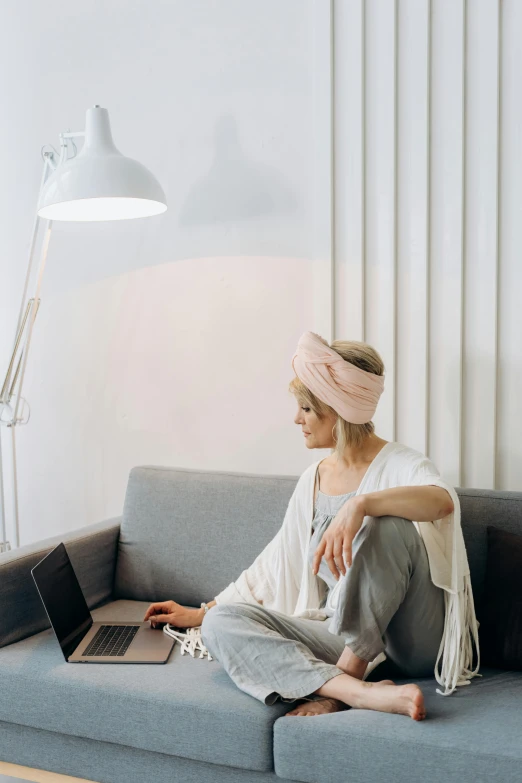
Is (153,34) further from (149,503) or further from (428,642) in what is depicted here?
(428,642)

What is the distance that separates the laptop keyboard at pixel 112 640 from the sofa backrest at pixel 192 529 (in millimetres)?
246

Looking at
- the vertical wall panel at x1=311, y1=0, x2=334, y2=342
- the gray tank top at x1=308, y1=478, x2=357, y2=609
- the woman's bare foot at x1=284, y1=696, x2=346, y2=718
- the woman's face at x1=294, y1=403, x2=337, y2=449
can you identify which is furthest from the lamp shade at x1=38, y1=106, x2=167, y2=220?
the woman's bare foot at x1=284, y1=696, x2=346, y2=718

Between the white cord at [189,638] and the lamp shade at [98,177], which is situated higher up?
the lamp shade at [98,177]

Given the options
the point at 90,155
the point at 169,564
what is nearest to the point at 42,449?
the point at 169,564

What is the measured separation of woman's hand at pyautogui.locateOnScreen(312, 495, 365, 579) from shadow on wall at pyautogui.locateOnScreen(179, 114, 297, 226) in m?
1.16

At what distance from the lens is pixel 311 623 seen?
75.9 inches

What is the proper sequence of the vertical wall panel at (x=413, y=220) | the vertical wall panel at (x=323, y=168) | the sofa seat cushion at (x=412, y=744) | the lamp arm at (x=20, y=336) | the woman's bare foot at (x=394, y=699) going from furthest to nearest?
the lamp arm at (x=20, y=336) < the vertical wall panel at (x=323, y=168) < the vertical wall panel at (x=413, y=220) < the woman's bare foot at (x=394, y=699) < the sofa seat cushion at (x=412, y=744)

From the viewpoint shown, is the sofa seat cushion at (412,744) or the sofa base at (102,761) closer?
the sofa seat cushion at (412,744)

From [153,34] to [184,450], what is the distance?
54.4 inches

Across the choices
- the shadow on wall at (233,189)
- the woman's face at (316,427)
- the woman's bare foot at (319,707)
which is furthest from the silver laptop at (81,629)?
the shadow on wall at (233,189)

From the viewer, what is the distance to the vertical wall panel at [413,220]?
2.28 meters

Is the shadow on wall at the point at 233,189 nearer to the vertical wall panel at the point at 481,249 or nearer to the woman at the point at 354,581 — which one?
the vertical wall panel at the point at 481,249

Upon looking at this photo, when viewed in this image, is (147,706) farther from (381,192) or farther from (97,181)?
(381,192)

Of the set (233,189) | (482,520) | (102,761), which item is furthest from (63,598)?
(233,189)
